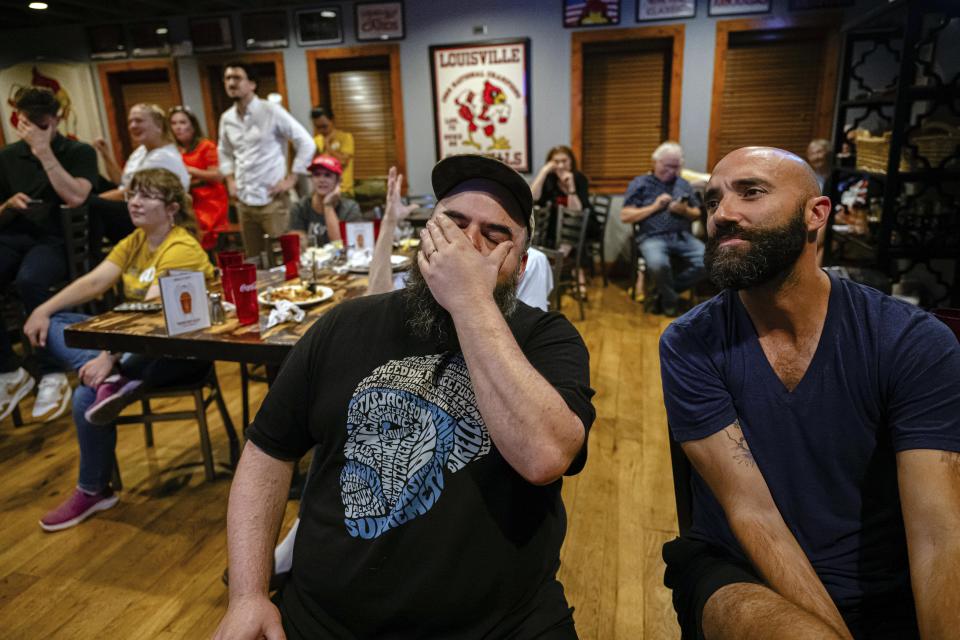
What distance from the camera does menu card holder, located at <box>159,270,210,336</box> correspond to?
1949 millimetres

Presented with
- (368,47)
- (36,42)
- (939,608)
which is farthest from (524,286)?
(36,42)

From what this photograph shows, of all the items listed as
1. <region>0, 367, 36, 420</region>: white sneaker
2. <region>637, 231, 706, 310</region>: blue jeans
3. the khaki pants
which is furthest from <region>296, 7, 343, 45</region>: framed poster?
<region>0, 367, 36, 420</region>: white sneaker

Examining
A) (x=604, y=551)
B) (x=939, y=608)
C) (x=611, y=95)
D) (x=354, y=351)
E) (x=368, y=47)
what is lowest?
(x=604, y=551)

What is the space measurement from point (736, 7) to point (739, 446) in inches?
213

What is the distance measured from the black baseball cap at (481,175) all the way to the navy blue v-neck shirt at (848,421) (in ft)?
1.67

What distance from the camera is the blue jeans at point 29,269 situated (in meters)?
3.31

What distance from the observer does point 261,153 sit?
4742mm

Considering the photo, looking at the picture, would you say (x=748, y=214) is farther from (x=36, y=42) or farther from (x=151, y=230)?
(x=36, y=42)

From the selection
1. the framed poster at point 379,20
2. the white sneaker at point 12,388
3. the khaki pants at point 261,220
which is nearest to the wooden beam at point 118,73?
the framed poster at point 379,20

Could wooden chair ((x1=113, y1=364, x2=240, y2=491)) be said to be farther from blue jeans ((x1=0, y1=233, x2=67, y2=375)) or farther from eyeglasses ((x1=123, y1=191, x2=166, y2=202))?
blue jeans ((x1=0, y1=233, x2=67, y2=375))

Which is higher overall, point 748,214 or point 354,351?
point 748,214

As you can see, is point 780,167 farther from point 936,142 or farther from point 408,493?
point 936,142

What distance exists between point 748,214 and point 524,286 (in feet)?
3.26

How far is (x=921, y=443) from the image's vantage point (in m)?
1.06
